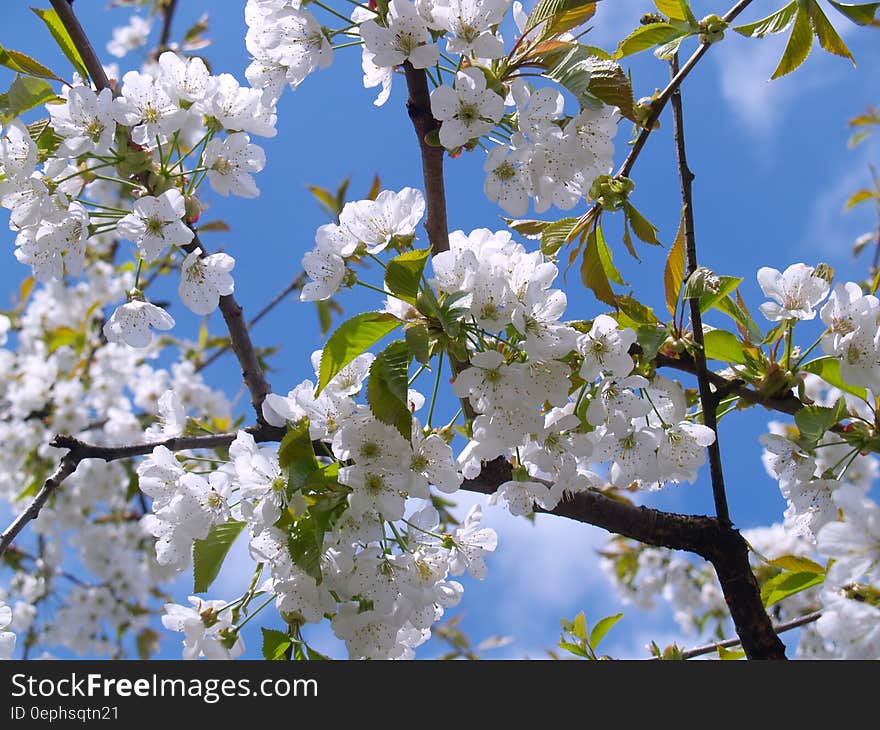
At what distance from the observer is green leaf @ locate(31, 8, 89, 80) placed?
1499 mm

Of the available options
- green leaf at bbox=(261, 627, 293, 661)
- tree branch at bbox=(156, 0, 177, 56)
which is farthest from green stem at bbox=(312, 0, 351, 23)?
tree branch at bbox=(156, 0, 177, 56)

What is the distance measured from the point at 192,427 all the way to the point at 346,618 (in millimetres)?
714

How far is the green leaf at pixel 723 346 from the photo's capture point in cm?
139

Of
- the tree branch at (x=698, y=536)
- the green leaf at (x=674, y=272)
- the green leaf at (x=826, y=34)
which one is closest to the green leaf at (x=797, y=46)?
the green leaf at (x=826, y=34)

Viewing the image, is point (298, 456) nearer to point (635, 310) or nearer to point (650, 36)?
point (635, 310)

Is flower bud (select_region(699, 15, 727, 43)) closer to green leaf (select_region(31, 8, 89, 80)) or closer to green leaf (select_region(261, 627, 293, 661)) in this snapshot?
green leaf (select_region(31, 8, 89, 80))

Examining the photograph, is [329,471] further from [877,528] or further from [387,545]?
[877,528]

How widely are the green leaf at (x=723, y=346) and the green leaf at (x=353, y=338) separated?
0.57m

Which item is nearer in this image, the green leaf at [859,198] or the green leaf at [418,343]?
the green leaf at [418,343]

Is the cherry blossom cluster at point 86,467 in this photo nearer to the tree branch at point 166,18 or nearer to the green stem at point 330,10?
the tree branch at point 166,18

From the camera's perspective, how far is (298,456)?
1198 mm

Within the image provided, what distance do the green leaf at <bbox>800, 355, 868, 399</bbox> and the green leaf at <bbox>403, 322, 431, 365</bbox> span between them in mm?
709

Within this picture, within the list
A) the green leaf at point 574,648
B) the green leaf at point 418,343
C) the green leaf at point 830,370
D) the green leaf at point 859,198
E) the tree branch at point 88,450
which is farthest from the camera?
the green leaf at point 859,198
